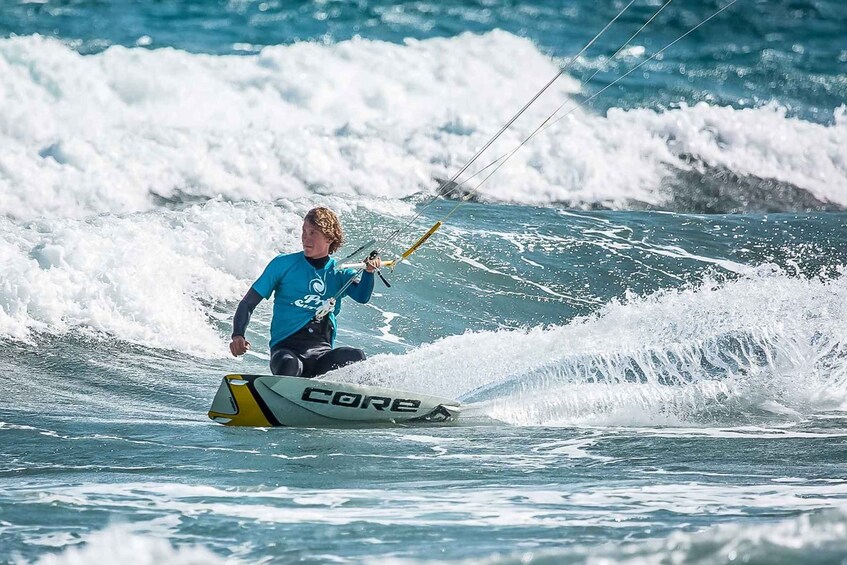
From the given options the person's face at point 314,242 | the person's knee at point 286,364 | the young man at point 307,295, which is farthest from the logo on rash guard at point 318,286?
the person's knee at point 286,364

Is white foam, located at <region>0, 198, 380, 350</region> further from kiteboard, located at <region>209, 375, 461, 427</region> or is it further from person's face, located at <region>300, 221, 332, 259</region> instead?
kiteboard, located at <region>209, 375, 461, 427</region>

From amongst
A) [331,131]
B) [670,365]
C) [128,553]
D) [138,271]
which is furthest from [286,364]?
[331,131]

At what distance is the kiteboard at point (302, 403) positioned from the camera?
605cm

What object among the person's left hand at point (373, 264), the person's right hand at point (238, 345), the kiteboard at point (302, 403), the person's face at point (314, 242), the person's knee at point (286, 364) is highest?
the person's face at point (314, 242)

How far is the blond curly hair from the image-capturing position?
6.37 meters

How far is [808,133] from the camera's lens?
2128 cm

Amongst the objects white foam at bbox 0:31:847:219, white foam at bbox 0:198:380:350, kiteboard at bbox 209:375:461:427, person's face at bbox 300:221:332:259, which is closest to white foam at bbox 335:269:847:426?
kiteboard at bbox 209:375:461:427

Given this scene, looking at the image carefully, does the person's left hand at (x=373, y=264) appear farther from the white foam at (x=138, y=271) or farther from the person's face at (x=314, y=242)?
the white foam at (x=138, y=271)

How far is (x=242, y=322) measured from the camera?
628cm

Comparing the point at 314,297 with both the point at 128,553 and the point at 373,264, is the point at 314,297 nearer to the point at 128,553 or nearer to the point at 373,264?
the point at 373,264

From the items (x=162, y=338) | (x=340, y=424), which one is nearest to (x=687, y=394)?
(x=340, y=424)

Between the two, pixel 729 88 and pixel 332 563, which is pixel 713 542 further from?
pixel 729 88

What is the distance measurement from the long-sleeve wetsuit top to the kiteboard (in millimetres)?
560

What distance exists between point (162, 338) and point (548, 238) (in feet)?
21.9
